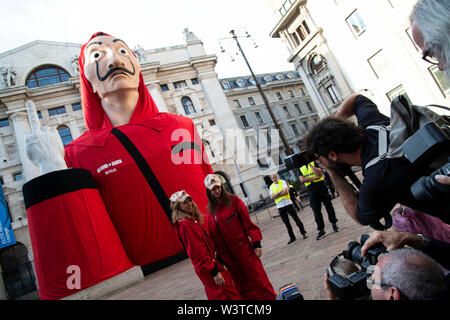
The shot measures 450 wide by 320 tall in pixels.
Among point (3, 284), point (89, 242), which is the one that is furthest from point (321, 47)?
point (3, 284)

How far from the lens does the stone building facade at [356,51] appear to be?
15453 mm

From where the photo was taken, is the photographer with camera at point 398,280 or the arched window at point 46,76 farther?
the arched window at point 46,76

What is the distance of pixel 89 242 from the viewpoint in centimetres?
381

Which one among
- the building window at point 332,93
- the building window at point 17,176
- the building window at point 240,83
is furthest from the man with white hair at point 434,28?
the building window at point 240,83

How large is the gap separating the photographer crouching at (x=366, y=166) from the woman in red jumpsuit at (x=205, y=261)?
4.99 feet

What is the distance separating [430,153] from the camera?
1.05 meters

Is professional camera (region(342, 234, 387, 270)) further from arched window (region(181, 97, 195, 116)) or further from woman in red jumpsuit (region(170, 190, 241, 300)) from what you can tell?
arched window (region(181, 97, 195, 116))

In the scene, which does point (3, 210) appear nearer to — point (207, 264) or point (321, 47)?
point (207, 264)

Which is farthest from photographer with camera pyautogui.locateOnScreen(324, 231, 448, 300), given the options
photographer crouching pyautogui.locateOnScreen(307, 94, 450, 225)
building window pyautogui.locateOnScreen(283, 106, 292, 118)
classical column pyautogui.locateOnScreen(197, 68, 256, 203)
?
building window pyautogui.locateOnScreen(283, 106, 292, 118)

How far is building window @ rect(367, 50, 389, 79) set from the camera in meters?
17.4

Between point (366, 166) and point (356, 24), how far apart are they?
2069cm

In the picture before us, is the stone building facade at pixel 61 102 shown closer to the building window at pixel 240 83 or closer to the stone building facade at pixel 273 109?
the stone building facade at pixel 273 109

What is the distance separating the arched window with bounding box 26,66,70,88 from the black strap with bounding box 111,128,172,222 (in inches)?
781

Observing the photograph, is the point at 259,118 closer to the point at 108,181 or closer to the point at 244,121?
the point at 244,121
